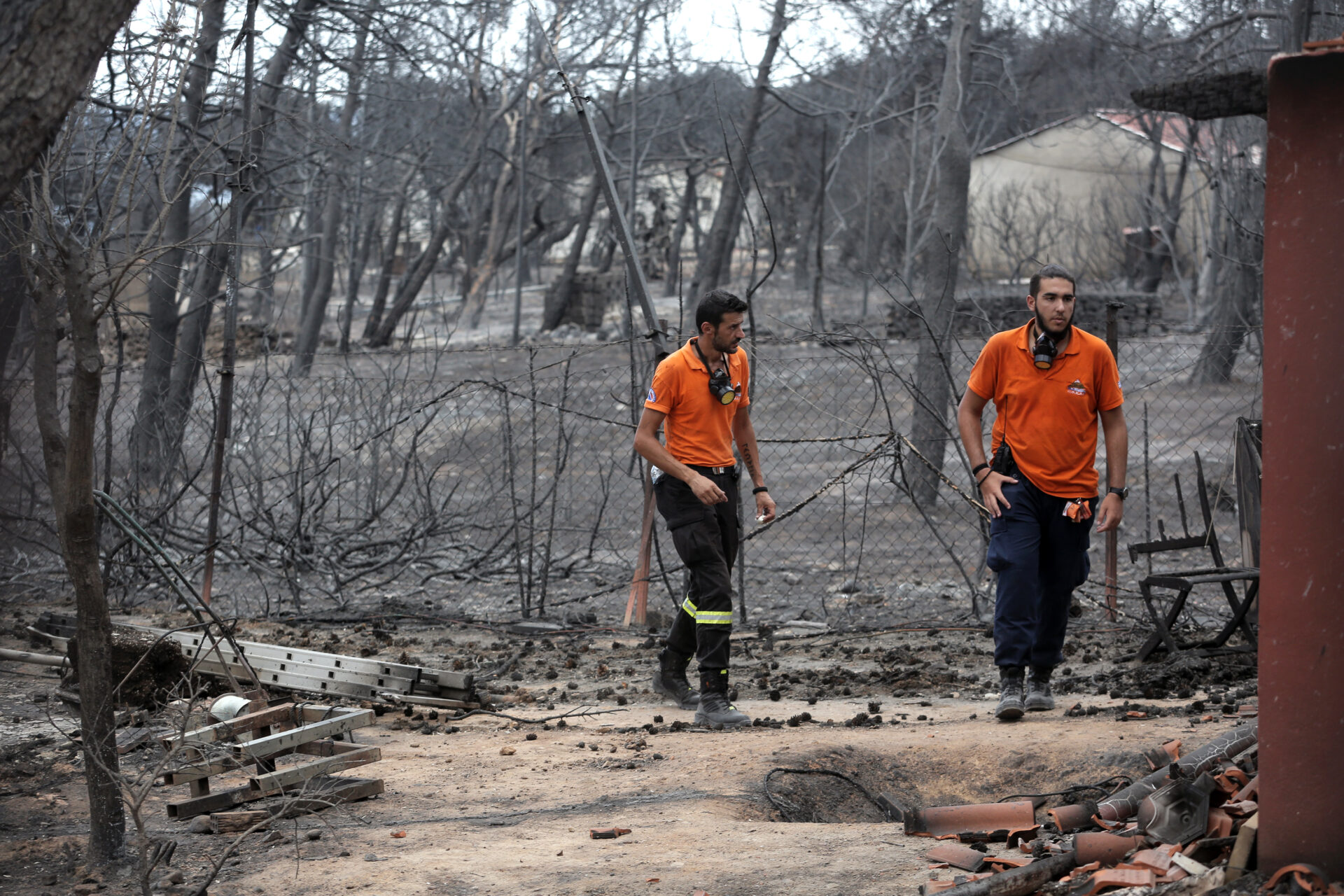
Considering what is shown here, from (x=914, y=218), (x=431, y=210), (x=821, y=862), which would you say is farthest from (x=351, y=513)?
(x=431, y=210)

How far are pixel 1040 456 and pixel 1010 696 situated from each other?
1021 mm

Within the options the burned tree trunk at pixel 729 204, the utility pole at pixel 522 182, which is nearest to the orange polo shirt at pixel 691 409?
the burned tree trunk at pixel 729 204

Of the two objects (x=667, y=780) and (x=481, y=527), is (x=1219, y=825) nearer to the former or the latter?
(x=667, y=780)

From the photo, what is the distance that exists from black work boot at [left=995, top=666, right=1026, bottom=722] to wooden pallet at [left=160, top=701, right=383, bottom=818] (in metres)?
2.52

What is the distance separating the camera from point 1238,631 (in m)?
7.03

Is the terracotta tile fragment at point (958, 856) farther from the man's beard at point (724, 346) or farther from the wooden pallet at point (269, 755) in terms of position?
the man's beard at point (724, 346)

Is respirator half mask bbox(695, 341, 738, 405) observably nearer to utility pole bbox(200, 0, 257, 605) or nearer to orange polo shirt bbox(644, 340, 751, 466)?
orange polo shirt bbox(644, 340, 751, 466)

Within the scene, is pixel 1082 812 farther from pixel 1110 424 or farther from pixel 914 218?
pixel 914 218

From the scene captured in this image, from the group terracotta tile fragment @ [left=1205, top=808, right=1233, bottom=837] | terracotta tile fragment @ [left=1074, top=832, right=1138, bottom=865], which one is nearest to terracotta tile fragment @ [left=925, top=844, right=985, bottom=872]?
terracotta tile fragment @ [left=1074, top=832, right=1138, bottom=865]

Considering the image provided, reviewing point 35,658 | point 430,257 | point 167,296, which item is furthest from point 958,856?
point 430,257

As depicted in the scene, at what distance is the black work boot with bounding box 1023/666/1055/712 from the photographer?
18.0 feet

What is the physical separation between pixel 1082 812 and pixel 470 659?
13.3 feet

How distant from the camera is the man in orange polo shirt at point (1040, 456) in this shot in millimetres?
5270

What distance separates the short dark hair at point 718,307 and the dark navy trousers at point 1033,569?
1362 millimetres
